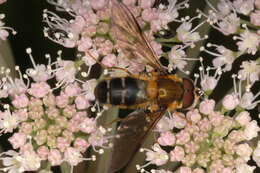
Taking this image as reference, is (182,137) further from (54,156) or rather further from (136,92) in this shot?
(54,156)

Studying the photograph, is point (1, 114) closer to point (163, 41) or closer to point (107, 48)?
point (107, 48)

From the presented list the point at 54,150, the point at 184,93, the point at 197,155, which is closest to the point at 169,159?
the point at 197,155

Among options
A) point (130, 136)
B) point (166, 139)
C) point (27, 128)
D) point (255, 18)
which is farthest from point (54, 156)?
point (255, 18)

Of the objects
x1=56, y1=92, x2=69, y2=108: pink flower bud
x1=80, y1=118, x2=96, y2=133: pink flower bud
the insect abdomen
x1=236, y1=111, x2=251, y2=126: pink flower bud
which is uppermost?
the insect abdomen

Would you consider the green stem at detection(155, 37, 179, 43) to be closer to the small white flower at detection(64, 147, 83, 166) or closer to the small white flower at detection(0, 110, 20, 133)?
the small white flower at detection(64, 147, 83, 166)

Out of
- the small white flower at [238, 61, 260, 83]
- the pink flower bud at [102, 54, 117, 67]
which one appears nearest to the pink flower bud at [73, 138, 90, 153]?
the pink flower bud at [102, 54, 117, 67]
